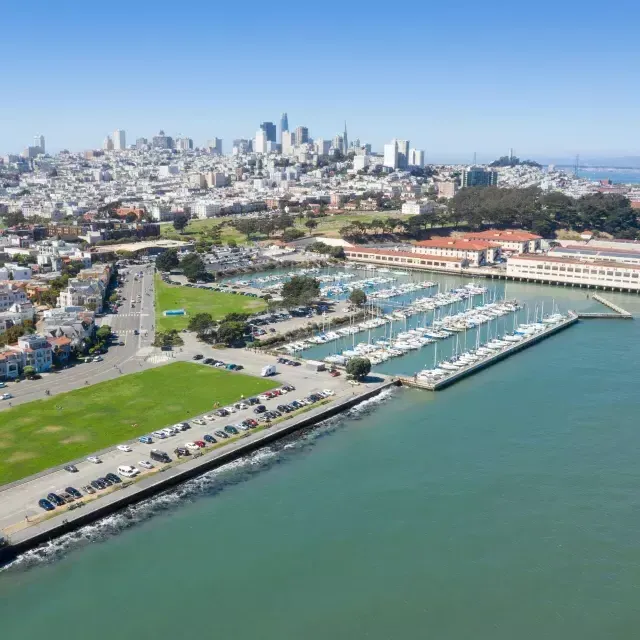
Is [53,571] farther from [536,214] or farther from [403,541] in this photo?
[536,214]

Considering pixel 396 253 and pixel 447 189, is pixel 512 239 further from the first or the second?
pixel 447 189

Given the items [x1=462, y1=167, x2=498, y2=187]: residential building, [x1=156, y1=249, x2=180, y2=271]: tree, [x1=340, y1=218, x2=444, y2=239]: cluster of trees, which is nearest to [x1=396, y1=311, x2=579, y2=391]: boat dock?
[x1=156, y1=249, x2=180, y2=271]: tree

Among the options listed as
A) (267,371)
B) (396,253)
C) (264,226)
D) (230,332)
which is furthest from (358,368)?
(264,226)

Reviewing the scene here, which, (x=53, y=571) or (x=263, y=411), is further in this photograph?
(x=263, y=411)

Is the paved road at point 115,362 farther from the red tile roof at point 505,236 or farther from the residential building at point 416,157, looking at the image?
the residential building at point 416,157

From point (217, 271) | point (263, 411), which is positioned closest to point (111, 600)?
point (263, 411)

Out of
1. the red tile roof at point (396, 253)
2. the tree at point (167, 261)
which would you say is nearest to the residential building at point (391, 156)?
the red tile roof at point (396, 253)
